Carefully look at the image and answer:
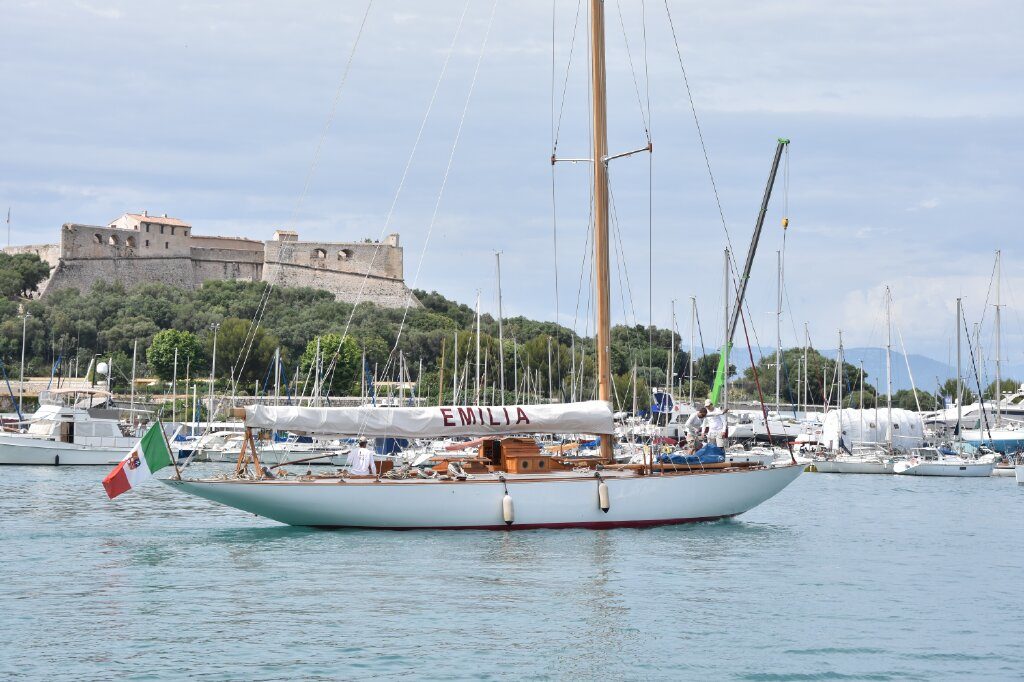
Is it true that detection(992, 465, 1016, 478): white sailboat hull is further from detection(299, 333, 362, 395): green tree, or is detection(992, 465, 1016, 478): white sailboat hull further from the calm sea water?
detection(299, 333, 362, 395): green tree

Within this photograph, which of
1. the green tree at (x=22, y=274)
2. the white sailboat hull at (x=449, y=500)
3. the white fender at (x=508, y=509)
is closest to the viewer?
the white sailboat hull at (x=449, y=500)

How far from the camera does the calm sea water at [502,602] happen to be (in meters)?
12.6

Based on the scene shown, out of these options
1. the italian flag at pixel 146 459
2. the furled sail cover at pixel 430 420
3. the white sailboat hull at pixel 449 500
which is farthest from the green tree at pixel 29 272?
the furled sail cover at pixel 430 420

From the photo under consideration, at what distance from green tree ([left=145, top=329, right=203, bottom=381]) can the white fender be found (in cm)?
6901

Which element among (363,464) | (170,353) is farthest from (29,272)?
(363,464)

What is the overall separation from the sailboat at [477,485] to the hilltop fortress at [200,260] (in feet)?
318

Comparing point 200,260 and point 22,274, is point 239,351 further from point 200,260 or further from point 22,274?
point 200,260

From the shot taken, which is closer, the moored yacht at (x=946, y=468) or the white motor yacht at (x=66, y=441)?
the white motor yacht at (x=66, y=441)

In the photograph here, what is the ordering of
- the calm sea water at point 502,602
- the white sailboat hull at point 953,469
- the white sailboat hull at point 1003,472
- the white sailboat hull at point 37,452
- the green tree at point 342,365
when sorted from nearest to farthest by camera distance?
the calm sea water at point 502,602 < the white sailboat hull at point 37,452 < the white sailboat hull at point 953,469 < the white sailboat hull at point 1003,472 < the green tree at point 342,365

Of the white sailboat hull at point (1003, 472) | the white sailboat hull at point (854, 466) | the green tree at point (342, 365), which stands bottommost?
the white sailboat hull at point (1003, 472)

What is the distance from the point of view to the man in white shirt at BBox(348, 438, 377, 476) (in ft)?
70.5

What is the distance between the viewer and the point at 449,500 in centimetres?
2073

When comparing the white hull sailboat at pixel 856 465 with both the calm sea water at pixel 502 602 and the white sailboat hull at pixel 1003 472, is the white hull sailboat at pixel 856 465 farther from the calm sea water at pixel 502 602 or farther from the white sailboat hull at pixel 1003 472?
the calm sea water at pixel 502 602

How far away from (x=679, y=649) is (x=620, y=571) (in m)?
4.60
